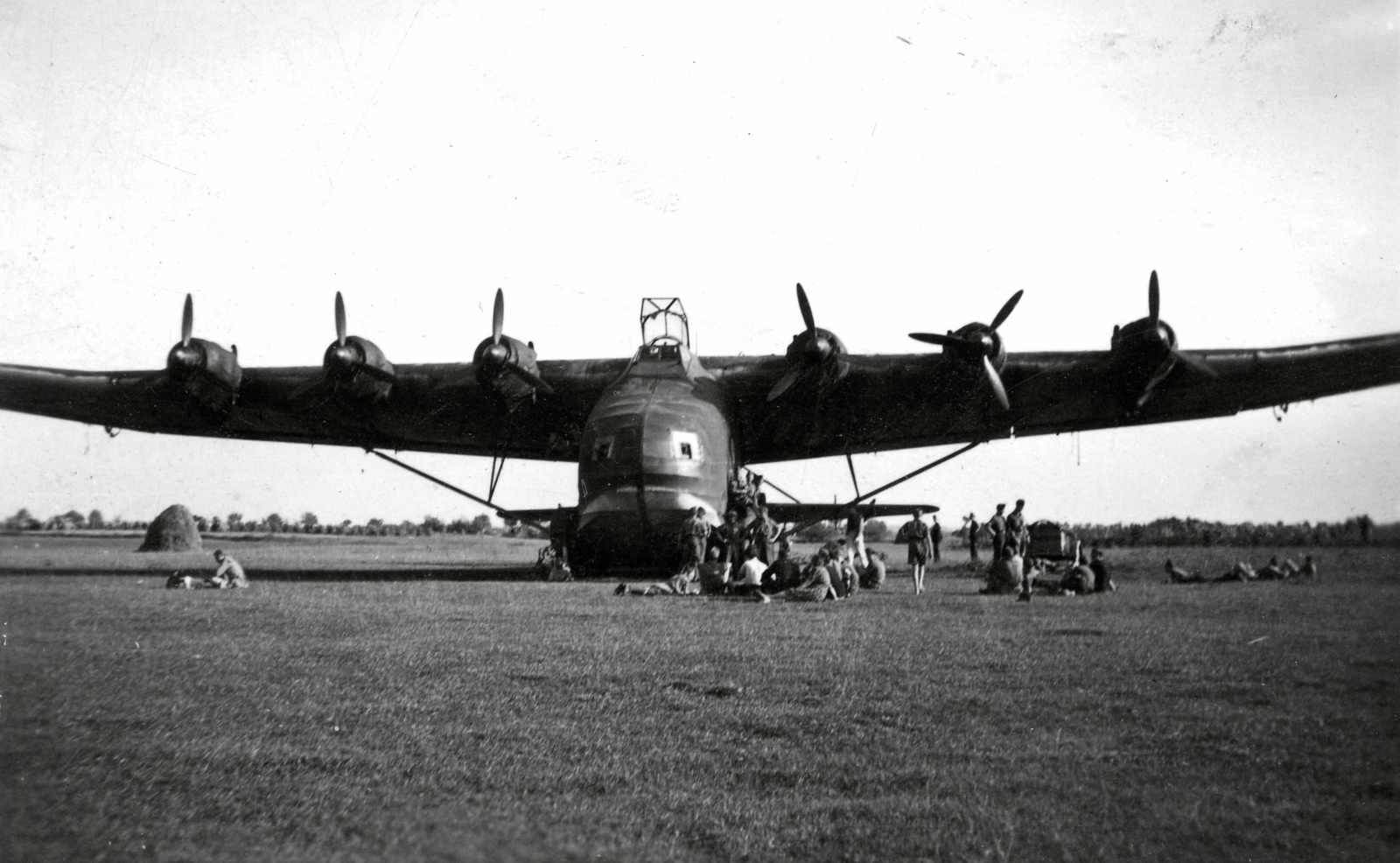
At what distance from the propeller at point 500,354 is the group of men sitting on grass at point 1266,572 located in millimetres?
11744

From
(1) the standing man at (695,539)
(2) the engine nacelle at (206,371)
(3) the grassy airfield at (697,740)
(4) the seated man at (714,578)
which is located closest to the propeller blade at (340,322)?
(2) the engine nacelle at (206,371)

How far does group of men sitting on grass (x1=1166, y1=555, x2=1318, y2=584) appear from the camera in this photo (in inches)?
582

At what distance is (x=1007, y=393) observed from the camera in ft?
61.4

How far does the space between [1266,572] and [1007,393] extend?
552 centimetres

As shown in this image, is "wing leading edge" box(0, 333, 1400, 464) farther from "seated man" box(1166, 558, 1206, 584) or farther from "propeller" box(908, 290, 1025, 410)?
"seated man" box(1166, 558, 1206, 584)

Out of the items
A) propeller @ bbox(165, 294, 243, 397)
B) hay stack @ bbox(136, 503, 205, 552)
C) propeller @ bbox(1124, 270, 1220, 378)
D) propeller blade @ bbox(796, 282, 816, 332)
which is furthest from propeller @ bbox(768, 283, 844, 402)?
hay stack @ bbox(136, 503, 205, 552)

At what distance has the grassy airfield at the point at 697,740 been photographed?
3711 mm

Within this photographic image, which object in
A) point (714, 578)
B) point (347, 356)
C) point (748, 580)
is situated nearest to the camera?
point (748, 580)

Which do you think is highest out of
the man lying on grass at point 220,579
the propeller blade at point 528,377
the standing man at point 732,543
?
the propeller blade at point 528,377

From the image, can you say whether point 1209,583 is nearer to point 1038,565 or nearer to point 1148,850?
point 1038,565

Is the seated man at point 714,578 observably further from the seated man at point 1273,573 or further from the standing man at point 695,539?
the seated man at point 1273,573

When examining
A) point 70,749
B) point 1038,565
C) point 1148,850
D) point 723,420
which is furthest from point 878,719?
point 1038,565

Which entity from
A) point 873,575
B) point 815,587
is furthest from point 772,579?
point 873,575

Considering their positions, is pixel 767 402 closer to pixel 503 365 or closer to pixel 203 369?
pixel 503 365
